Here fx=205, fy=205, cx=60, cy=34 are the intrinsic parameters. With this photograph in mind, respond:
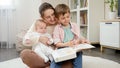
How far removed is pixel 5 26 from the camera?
4.28 m

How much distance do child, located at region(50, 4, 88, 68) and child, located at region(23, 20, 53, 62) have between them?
6 centimetres

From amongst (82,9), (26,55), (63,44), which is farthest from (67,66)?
(82,9)

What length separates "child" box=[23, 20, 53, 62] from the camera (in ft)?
4.67

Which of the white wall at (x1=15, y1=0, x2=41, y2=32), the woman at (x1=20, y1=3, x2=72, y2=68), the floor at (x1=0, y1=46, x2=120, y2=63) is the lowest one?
the floor at (x1=0, y1=46, x2=120, y2=63)

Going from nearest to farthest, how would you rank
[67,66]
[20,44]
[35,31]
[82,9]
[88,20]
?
[67,66] < [35,31] < [20,44] < [88,20] < [82,9]

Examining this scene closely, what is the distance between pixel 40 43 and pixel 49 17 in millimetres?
197

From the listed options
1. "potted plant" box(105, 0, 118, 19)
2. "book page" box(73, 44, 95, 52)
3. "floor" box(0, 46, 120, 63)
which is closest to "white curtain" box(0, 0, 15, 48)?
"floor" box(0, 46, 120, 63)

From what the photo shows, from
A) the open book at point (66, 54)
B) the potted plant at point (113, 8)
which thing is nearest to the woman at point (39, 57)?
the open book at point (66, 54)

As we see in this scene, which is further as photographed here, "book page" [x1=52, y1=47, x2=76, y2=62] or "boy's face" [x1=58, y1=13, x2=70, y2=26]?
"boy's face" [x1=58, y1=13, x2=70, y2=26]

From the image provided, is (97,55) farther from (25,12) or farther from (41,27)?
(25,12)

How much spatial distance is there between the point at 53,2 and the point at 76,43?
10.4ft

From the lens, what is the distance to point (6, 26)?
14.1 ft

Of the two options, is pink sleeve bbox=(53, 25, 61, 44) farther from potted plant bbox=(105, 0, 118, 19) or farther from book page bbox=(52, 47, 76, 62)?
potted plant bbox=(105, 0, 118, 19)

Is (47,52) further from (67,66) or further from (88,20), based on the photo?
(88,20)
